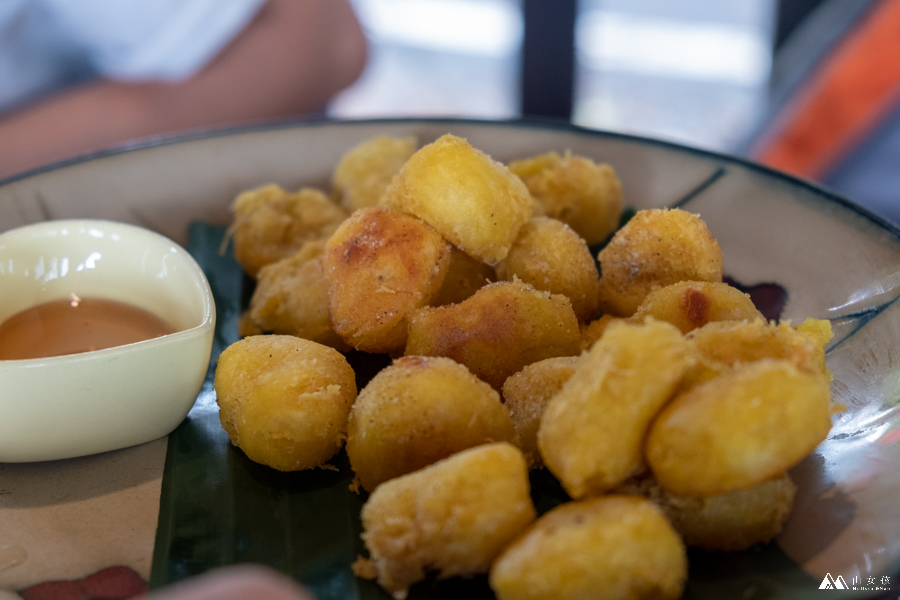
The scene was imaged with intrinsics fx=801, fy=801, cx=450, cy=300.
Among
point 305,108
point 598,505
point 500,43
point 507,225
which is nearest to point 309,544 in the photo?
point 598,505

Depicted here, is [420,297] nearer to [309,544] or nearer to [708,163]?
[309,544]

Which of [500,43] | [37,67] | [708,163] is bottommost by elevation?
[500,43]

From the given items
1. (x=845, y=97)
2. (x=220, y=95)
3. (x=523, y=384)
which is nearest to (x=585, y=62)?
(x=845, y=97)

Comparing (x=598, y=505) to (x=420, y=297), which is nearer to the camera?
(x=598, y=505)

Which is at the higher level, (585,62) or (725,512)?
(725,512)

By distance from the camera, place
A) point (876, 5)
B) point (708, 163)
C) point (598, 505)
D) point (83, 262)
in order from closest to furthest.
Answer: point (598, 505) → point (83, 262) → point (708, 163) → point (876, 5)

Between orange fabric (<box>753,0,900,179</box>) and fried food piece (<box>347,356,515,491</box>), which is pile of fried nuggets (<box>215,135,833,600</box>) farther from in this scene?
orange fabric (<box>753,0,900,179</box>)

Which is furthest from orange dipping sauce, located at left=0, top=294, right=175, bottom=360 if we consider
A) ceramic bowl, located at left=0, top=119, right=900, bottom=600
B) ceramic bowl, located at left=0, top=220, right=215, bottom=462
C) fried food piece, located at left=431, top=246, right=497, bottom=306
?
fried food piece, located at left=431, top=246, right=497, bottom=306

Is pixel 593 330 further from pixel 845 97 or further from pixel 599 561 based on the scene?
pixel 845 97
